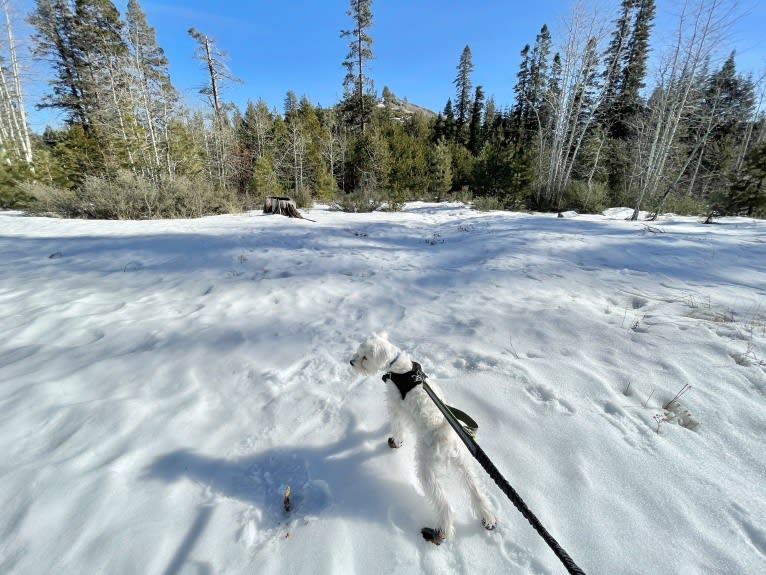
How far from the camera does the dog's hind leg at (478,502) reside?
1.53 m

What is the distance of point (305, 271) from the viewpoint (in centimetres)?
540

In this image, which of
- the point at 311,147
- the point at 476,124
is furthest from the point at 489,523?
the point at 476,124

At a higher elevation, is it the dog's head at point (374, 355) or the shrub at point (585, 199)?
the shrub at point (585, 199)

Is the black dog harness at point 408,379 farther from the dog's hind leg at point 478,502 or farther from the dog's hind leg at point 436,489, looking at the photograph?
the dog's hind leg at point 478,502

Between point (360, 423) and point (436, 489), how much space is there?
82 cm

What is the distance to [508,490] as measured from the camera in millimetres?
1176

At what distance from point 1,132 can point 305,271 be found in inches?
1073

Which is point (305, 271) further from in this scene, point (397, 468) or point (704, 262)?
point (704, 262)

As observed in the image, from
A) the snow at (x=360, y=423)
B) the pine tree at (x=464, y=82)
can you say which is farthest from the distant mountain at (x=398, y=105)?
the snow at (x=360, y=423)

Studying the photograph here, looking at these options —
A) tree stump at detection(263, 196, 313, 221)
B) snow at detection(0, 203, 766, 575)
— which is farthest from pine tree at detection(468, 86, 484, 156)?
snow at detection(0, 203, 766, 575)

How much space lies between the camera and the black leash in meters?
1.00

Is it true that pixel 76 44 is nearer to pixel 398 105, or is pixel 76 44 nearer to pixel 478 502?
pixel 478 502

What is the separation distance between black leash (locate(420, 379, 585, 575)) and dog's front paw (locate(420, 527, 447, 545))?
42 centimetres

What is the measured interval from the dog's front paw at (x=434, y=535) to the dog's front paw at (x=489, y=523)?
220 mm
